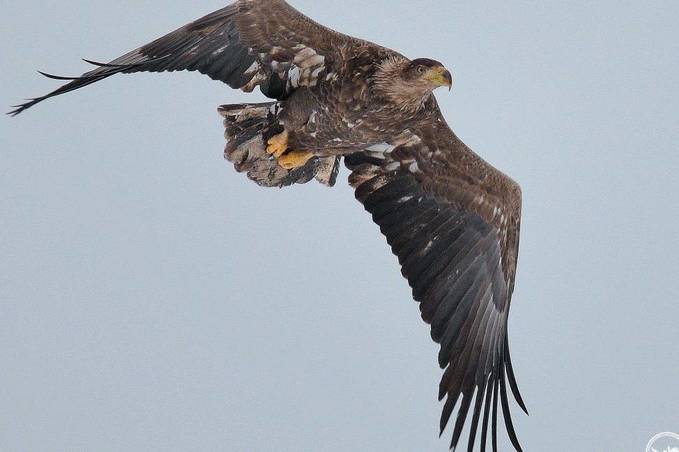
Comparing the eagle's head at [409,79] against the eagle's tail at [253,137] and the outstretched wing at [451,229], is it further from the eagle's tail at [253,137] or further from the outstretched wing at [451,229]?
the eagle's tail at [253,137]

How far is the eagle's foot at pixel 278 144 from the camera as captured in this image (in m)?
10.3

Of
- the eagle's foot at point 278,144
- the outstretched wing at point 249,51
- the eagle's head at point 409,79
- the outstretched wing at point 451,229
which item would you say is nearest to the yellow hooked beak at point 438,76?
the eagle's head at point 409,79

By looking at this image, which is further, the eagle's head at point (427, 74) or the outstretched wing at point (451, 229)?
the outstretched wing at point (451, 229)

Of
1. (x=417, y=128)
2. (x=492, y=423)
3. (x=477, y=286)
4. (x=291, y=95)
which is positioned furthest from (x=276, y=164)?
(x=492, y=423)

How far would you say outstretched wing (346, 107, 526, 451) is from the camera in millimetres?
10336

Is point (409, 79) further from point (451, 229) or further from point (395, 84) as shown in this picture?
point (451, 229)

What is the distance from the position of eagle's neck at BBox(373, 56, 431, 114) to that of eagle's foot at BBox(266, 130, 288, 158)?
1.12 metres

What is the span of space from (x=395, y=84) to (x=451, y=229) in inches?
71.8

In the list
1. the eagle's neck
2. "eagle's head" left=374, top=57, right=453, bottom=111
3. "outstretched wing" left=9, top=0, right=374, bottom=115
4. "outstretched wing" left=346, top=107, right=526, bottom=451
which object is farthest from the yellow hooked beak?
"outstretched wing" left=346, top=107, right=526, bottom=451

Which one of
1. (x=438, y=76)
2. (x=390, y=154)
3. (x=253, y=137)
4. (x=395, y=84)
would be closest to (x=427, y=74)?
(x=438, y=76)

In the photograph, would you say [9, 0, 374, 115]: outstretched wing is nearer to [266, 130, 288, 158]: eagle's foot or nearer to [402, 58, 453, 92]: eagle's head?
[266, 130, 288, 158]: eagle's foot

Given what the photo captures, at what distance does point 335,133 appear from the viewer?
9961 millimetres

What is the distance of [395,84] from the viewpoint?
31.4 ft

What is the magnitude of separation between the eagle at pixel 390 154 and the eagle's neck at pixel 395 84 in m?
0.01
